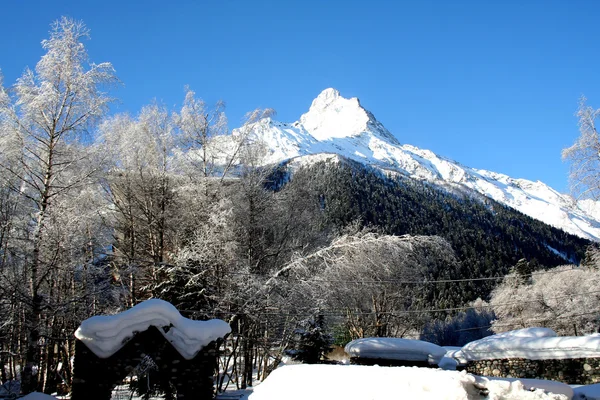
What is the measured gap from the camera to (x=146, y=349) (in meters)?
10.1

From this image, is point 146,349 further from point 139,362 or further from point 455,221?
point 455,221

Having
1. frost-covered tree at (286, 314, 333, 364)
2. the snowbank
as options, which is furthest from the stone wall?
the snowbank

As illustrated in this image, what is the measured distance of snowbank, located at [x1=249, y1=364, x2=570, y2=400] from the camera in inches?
237

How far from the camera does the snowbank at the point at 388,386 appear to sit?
6.02m

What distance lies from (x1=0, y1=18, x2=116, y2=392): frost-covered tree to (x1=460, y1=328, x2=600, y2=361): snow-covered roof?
13.9 meters

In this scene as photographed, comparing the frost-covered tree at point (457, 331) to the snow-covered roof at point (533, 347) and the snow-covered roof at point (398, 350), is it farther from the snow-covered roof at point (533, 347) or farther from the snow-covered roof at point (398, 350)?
the snow-covered roof at point (533, 347)

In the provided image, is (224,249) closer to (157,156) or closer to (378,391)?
(157,156)

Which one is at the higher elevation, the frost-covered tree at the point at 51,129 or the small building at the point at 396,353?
the frost-covered tree at the point at 51,129

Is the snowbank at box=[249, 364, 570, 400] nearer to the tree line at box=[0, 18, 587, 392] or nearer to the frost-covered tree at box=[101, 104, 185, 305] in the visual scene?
the tree line at box=[0, 18, 587, 392]

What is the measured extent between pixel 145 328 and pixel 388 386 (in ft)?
19.4

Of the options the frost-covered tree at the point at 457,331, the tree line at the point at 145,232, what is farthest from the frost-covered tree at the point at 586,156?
the frost-covered tree at the point at 457,331

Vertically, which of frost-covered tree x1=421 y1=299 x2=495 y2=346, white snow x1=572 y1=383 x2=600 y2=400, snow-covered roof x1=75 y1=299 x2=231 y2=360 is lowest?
frost-covered tree x1=421 y1=299 x2=495 y2=346

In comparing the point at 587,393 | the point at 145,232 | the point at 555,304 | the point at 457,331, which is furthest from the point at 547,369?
the point at 555,304

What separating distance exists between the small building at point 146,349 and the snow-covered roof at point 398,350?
7.96 m
